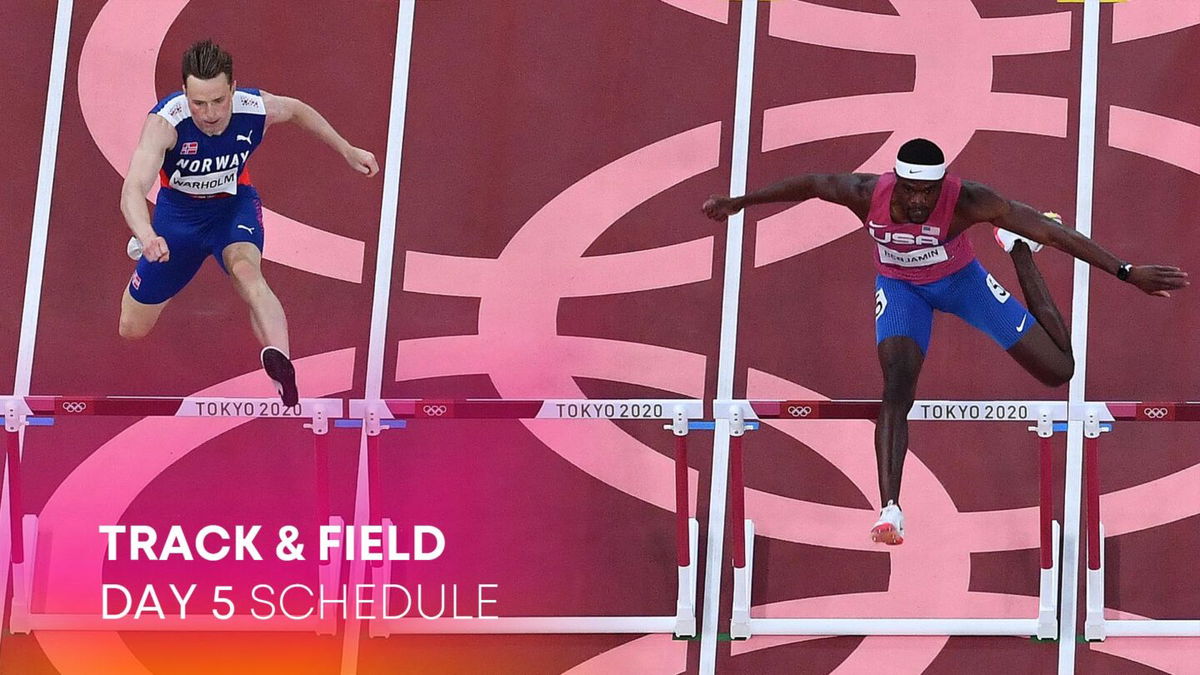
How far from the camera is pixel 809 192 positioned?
7273mm

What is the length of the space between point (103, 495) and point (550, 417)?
255 cm

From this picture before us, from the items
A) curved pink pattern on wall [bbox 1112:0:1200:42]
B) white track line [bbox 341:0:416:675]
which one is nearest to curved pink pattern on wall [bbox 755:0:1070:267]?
curved pink pattern on wall [bbox 1112:0:1200:42]

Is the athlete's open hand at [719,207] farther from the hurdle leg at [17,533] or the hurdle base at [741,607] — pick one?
the hurdle leg at [17,533]

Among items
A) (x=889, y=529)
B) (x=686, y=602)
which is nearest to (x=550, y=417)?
(x=686, y=602)

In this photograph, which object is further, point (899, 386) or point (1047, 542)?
point (1047, 542)

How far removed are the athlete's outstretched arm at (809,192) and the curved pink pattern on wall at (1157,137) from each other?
2266 mm

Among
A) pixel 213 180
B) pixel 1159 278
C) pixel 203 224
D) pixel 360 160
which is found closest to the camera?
pixel 1159 278

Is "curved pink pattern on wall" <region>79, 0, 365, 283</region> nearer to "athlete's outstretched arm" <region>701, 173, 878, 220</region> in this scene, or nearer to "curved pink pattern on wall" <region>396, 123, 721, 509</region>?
"curved pink pattern on wall" <region>396, 123, 721, 509</region>

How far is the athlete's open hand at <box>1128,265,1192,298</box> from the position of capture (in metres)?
6.62

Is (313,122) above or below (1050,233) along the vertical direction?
above

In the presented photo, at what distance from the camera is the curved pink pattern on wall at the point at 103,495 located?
27.0 feet

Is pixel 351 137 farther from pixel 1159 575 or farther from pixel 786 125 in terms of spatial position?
pixel 1159 575

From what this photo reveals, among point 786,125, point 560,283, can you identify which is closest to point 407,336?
point 560,283

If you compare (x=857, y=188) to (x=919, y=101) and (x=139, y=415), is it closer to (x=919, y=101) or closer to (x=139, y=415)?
(x=919, y=101)
